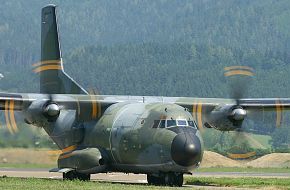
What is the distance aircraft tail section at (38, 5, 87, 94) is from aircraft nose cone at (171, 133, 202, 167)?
37.2 feet

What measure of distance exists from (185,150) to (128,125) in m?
4.13

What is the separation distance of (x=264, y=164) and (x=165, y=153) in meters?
38.0

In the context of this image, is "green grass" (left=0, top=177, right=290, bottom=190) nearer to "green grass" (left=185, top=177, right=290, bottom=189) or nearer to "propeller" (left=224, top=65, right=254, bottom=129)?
"green grass" (left=185, top=177, right=290, bottom=189)

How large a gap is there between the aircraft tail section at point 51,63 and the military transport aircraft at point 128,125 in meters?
0.13

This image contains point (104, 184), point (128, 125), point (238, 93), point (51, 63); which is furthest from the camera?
point (51, 63)

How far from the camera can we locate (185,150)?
35750 millimetres

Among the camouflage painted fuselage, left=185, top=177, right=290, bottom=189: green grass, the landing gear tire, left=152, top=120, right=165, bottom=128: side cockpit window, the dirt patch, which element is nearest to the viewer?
the camouflage painted fuselage

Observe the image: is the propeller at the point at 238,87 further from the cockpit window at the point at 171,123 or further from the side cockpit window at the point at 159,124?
the side cockpit window at the point at 159,124

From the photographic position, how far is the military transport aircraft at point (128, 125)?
36.8 m

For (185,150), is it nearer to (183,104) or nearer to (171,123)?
(171,123)

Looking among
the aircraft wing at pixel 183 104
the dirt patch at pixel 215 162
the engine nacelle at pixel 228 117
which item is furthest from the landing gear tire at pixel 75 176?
the dirt patch at pixel 215 162

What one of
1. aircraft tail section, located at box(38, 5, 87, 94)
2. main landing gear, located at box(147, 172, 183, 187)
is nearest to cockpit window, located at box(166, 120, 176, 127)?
main landing gear, located at box(147, 172, 183, 187)

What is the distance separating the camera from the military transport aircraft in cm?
3681

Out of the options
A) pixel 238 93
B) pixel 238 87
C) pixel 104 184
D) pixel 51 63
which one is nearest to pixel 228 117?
pixel 238 93
